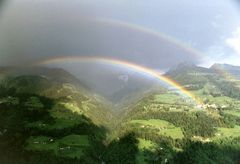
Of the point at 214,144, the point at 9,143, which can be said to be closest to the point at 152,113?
the point at 214,144

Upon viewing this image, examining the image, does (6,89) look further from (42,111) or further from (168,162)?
(168,162)

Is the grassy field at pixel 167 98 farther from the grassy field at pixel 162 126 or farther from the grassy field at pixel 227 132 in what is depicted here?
the grassy field at pixel 227 132

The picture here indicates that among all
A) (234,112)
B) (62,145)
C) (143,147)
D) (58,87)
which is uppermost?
(58,87)

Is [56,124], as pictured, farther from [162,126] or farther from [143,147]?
[162,126]

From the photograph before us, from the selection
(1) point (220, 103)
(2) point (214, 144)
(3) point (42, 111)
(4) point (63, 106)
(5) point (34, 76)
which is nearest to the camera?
(2) point (214, 144)

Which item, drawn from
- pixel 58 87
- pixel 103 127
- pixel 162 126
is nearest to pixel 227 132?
pixel 162 126
